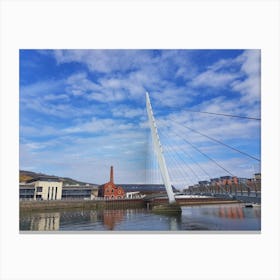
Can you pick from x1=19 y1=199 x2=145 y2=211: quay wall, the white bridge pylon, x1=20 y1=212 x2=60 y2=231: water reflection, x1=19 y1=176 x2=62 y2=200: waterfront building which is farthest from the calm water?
x1=19 y1=176 x2=62 y2=200: waterfront building

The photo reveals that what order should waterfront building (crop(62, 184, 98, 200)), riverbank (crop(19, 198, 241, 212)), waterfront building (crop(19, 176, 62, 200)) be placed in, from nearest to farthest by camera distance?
waterfront building (crop(19, 176, 62, 200)) < riverbank (crop(19, 198, 241, 212)) < waterfront building (crop(62, 184, 98, 200))

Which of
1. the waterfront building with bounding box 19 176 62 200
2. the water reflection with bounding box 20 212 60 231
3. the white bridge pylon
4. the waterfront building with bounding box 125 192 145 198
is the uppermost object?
the white bridge pylon

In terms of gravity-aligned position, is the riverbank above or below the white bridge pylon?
below

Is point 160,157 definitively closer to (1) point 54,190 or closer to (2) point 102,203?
(1) point 54,190

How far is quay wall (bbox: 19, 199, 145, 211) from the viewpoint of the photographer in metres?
15.6

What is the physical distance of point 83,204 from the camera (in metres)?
19.5

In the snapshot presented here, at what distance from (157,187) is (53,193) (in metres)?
9.58

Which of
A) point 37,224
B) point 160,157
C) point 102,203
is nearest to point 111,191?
point 102,203

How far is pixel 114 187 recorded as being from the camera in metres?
22.5

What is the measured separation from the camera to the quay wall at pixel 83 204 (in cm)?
1558

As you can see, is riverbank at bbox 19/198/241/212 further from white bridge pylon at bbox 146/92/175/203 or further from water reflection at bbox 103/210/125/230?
water reflection at bbox 103/210/125/230
